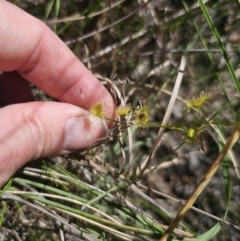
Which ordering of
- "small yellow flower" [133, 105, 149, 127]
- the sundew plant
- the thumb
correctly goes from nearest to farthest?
"small yellow flower" [133, 105, 149, 127] < the thumb < the sundew plant

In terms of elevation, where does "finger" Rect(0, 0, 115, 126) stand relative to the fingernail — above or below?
above

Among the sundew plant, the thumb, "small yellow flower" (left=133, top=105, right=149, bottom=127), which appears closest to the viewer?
"small yellow flower" (left=133, top=105, right=149, bottom=127)

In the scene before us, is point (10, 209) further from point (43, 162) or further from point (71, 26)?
point (71, 26)

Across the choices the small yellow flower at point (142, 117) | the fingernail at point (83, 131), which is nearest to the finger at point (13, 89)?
the fingernail at point (83, 131)

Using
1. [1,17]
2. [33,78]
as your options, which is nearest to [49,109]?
[33,78]

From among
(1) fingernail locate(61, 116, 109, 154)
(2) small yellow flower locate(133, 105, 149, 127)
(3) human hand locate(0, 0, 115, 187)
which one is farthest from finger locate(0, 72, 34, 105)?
(2) small yellow flower locate(133, 105, 149, 127)

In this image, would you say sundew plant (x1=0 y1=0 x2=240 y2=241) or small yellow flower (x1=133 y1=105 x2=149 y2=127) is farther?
sundew plant (x1=0 y1=0 x2=240 y2=241)

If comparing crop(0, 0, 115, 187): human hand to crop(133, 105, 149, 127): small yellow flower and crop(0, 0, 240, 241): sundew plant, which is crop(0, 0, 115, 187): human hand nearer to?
crop(0, 0, 240, 241): sundew plant
